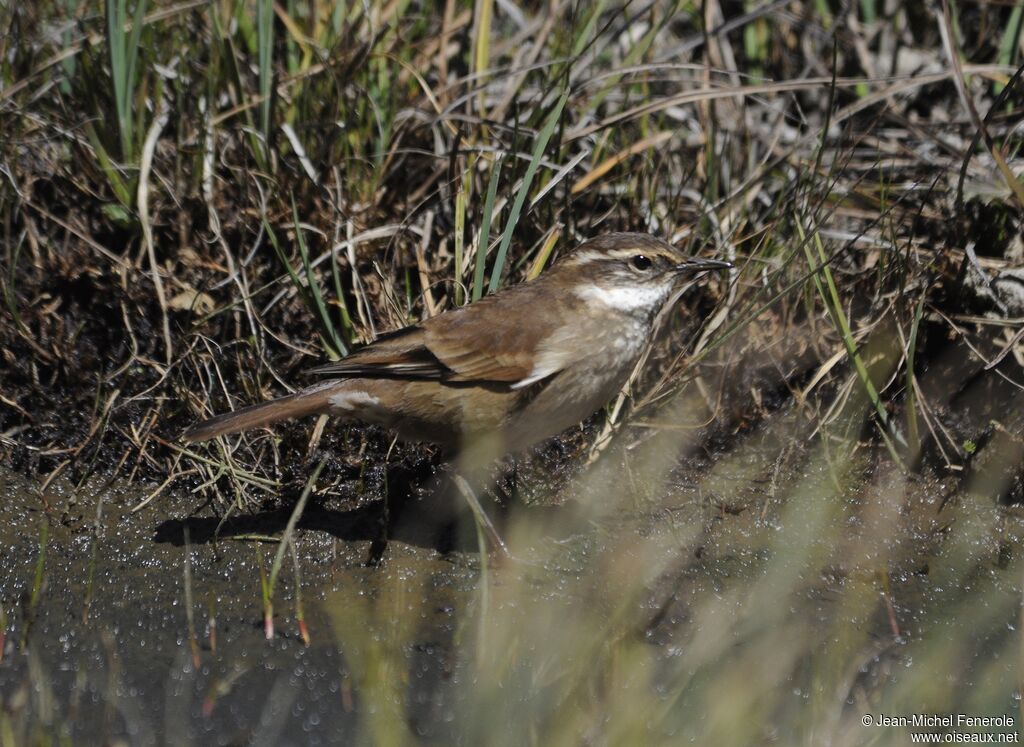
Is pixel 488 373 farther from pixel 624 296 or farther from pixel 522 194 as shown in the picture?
pixel 522 194

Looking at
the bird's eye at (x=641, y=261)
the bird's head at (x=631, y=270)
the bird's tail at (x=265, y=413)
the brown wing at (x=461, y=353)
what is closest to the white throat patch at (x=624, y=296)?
the bird's head at (x=631, y=270)

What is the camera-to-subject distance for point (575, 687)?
4020mm

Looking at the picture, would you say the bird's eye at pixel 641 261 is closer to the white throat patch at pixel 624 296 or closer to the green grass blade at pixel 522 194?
the white throat patch at pixel 624 296

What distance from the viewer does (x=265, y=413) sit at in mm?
4828

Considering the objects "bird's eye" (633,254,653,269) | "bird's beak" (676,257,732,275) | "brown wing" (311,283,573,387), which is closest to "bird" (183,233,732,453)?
"brown wing" (311,283,573,387)

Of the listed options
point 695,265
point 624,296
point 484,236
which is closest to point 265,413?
point 484,236

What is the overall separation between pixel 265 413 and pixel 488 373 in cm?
96

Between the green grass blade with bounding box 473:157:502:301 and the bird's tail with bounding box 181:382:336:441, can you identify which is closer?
the bird's tail with bounding box 181:382:336:441

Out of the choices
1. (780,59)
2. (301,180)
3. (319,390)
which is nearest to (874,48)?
(780,59)

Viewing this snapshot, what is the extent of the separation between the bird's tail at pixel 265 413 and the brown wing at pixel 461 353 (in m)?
0.11

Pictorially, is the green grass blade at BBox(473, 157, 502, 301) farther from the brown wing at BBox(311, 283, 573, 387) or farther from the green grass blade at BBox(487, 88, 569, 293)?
the brown wing at BBox(311, 283, 573, 387)

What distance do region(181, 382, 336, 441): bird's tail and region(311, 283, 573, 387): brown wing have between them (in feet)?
0.37

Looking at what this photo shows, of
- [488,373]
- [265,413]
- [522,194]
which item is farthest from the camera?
[522,194]

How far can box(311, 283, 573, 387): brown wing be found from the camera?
4945 millimetres
